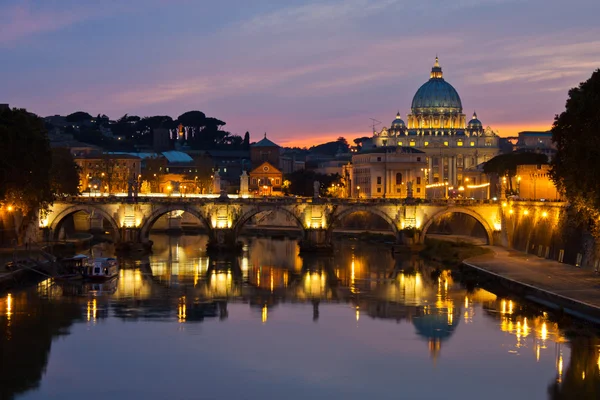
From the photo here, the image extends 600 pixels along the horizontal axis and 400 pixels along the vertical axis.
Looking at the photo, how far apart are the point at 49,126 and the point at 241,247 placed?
124309 millimetres

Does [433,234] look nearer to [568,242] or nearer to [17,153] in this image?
[568,242]

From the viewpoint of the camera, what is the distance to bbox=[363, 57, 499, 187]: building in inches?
7259

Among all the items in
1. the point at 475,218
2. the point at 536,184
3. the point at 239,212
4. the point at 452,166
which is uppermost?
the point at 452,166

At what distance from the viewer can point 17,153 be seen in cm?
6169

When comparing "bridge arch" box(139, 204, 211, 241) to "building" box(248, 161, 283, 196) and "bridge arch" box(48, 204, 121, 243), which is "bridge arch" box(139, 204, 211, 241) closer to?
"bridge arch" box(48, 204, 121, 243)

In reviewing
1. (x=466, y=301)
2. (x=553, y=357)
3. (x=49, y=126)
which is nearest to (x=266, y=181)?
(x=49, y=126)

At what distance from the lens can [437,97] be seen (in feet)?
632

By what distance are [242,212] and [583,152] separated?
3632 cm

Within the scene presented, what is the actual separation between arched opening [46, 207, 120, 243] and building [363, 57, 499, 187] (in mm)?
83795

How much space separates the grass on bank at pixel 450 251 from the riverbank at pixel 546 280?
1914mm

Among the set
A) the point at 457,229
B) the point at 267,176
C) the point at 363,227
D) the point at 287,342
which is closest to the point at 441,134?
the point at 267,176

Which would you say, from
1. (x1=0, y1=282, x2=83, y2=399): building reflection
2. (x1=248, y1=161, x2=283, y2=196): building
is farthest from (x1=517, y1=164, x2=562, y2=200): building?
(x1=248, y1=161, x2=283, y2=196): building

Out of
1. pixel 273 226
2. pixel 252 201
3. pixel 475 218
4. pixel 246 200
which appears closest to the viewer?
pixel 475 218

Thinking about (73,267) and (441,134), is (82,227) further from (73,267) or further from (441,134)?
(441,134)
